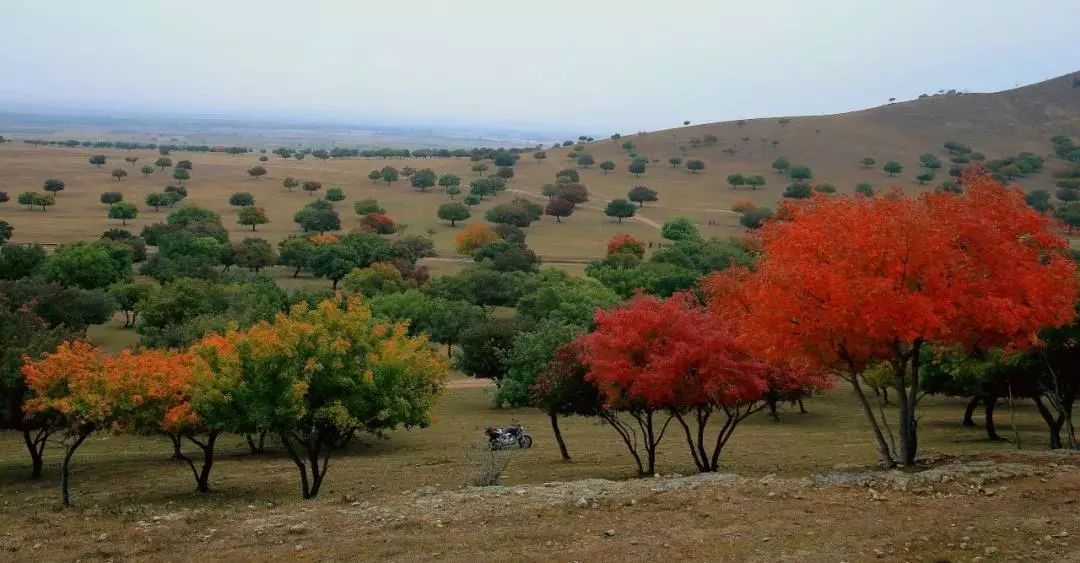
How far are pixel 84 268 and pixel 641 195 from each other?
92603 mm

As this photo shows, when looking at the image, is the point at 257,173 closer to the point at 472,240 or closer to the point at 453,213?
the point at 453,213

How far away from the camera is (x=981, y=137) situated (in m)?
179

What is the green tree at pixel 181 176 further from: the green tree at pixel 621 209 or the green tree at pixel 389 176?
the green tree at pixel 621 209

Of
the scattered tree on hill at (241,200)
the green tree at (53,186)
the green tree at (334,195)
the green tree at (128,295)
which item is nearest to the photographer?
the green tree at (128,295)

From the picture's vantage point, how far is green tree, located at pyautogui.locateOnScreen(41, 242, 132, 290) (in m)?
69.2

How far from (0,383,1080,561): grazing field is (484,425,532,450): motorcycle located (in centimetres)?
306

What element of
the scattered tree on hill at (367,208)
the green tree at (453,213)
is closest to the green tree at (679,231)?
the green tree at (453,213)

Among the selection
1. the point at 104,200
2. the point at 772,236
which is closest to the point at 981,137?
the point at 104,200

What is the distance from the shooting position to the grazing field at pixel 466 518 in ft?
46.2

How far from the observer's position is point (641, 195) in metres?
143

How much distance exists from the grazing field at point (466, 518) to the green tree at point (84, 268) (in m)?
46.9

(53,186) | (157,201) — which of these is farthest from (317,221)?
(53,186)

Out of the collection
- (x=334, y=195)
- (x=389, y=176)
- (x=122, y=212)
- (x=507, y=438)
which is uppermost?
(x=389, y=176)

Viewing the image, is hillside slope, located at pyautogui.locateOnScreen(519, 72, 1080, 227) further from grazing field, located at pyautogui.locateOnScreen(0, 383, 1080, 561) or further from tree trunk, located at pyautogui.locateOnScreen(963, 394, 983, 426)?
grazing field, located at pyautogui.locateOnScreen(0, 383, 1080, 561)
